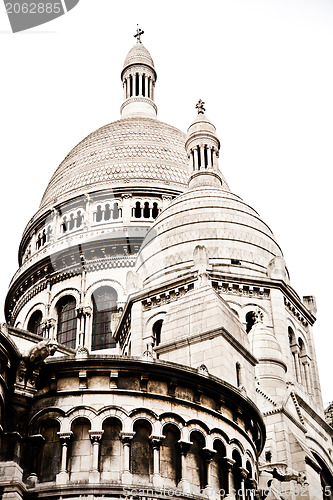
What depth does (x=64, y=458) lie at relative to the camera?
19.5 meters

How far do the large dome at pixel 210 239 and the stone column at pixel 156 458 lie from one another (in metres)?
13.6

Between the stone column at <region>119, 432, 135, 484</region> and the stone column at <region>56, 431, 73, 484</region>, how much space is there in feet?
4.14

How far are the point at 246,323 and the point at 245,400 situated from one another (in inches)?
387

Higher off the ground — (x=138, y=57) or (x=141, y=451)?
(x=138, y=57)

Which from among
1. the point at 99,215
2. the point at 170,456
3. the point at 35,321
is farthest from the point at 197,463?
the point at 99,215

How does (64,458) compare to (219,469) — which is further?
(219,469)

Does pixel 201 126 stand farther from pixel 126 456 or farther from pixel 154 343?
pixel 126 456

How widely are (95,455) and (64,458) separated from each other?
72 centimetres

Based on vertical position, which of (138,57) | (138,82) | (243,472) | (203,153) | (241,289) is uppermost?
(138,57)

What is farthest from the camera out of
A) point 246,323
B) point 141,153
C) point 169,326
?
point 141,153

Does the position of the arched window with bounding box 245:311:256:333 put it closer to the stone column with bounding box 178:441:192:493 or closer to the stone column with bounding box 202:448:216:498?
the stone column with bounding box 202:448:216:498

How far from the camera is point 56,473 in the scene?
767 inches

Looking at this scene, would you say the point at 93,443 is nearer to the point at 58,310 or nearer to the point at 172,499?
the point at 172,499

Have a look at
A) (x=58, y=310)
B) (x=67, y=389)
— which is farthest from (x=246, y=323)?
(x=58, y=310)
